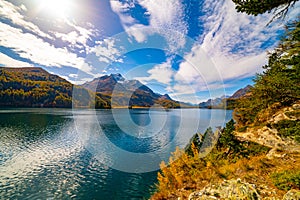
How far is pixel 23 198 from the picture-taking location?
795 inches

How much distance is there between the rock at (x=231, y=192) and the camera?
761 centimetres

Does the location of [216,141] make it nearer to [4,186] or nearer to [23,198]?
[23,198]

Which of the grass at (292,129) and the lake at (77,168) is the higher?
the grass at (292,129)

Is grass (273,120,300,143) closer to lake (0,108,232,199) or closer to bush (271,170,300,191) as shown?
bush (271,170,300,191)

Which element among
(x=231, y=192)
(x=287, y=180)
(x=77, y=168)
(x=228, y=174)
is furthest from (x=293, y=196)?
(x=77, y=168)

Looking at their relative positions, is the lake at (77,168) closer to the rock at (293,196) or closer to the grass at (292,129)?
the grass at (292,129)

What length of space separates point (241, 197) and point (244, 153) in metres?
13.6

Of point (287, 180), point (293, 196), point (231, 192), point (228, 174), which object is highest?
point (287, 180)

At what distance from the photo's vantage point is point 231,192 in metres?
8.09

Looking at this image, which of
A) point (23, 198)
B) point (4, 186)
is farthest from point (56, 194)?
point (4, 186)

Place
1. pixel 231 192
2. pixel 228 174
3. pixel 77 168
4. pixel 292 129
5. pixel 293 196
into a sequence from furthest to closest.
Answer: pixel 77 168
pixel 228 174
pixel 292 129
pixel 231 192
pixel 293 196

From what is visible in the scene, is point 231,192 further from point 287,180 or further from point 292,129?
point 292,129

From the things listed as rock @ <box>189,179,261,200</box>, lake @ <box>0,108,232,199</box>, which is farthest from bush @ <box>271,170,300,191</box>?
lake @ <box>0,108,232,199</box>

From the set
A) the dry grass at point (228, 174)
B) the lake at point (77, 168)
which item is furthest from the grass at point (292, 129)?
the lake at point (77, 168)
